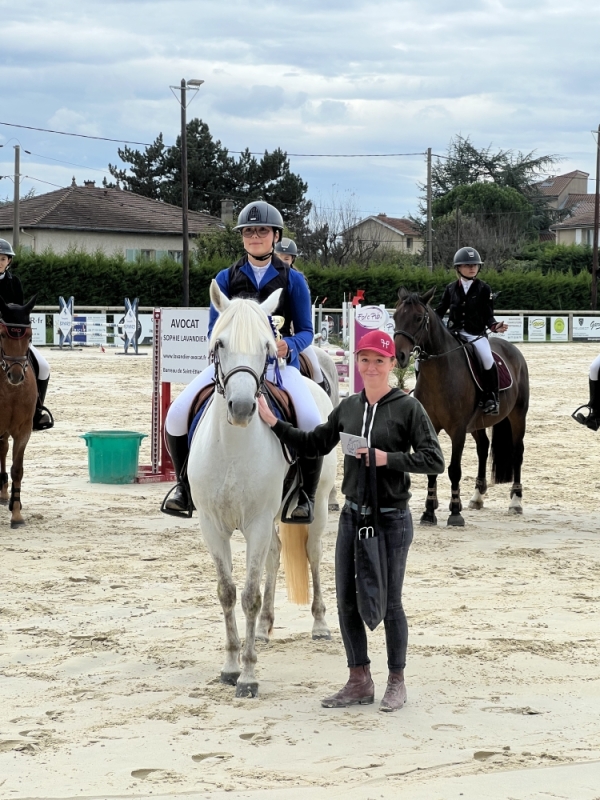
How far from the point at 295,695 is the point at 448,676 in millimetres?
873

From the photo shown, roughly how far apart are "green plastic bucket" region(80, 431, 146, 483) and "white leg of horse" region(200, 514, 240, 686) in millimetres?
6886

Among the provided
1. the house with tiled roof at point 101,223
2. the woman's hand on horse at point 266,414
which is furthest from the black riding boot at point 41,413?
the house with tiled roof at point 101,223

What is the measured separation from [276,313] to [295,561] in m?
1.53

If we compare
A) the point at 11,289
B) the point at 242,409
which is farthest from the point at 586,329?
the point at 242,409

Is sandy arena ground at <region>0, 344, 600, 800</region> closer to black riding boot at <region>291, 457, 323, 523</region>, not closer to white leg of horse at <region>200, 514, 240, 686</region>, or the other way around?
white leg of horse at <region>200, 514, 240, 686</region>

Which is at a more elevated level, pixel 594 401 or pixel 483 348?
pixel 483 348

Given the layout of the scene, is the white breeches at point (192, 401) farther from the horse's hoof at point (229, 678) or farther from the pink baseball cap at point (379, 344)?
the horse's hoof at point (229, 678)

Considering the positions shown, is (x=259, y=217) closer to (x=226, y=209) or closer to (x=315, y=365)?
(x=315, y=365)

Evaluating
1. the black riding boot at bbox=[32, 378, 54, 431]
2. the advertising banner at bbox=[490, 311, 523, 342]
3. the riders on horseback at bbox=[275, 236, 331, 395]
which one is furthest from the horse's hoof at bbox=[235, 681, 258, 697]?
the advertising banner at bbox=[490, 311, 523, 342]

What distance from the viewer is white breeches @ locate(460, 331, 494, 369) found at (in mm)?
11172

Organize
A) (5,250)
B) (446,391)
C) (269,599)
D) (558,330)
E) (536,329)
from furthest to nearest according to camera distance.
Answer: (558,330) < (536,329) < (446,391) < (5,250) < (269,599)

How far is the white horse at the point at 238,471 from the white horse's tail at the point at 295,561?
852mm

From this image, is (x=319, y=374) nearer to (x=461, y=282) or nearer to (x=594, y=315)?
(x=461, y=282)

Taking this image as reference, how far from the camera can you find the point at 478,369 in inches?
442
